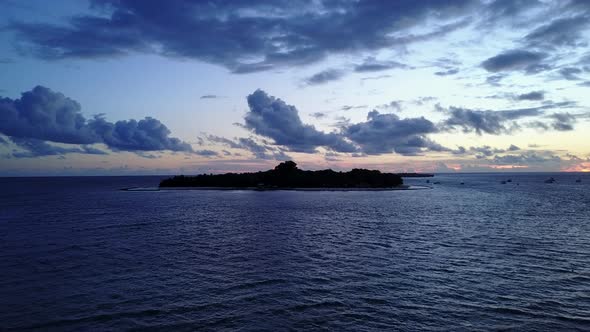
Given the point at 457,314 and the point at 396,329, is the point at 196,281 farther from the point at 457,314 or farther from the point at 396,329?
the point at 457,314

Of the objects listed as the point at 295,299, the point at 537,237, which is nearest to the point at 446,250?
the point at 537,237

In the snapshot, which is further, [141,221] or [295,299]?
[141,221]

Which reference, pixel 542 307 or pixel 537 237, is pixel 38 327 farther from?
pixel 537 237

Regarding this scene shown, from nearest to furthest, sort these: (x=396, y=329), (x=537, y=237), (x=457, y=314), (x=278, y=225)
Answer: (x=396, y=329) < (x=457, y=314) < (x=537, y=237) < (x=278, y=225)

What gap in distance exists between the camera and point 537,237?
4822 centimetres

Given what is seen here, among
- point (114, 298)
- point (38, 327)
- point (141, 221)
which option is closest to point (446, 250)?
point (114, 298)

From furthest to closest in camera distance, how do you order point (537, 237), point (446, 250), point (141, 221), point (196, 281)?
point (141, 221) < point (537, 237) < point (446, 250) < point (196, 281)

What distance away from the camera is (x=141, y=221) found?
6794cm

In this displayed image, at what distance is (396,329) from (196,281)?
51.5ft

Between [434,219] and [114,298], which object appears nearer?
[114,298]

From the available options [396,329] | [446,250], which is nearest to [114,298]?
[396,329]

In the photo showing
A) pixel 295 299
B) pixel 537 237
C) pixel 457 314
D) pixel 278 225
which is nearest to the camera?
pixel 457 314

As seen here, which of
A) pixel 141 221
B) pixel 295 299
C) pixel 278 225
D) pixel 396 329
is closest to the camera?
pixel 396 329

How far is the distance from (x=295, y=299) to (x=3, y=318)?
55.7ft
